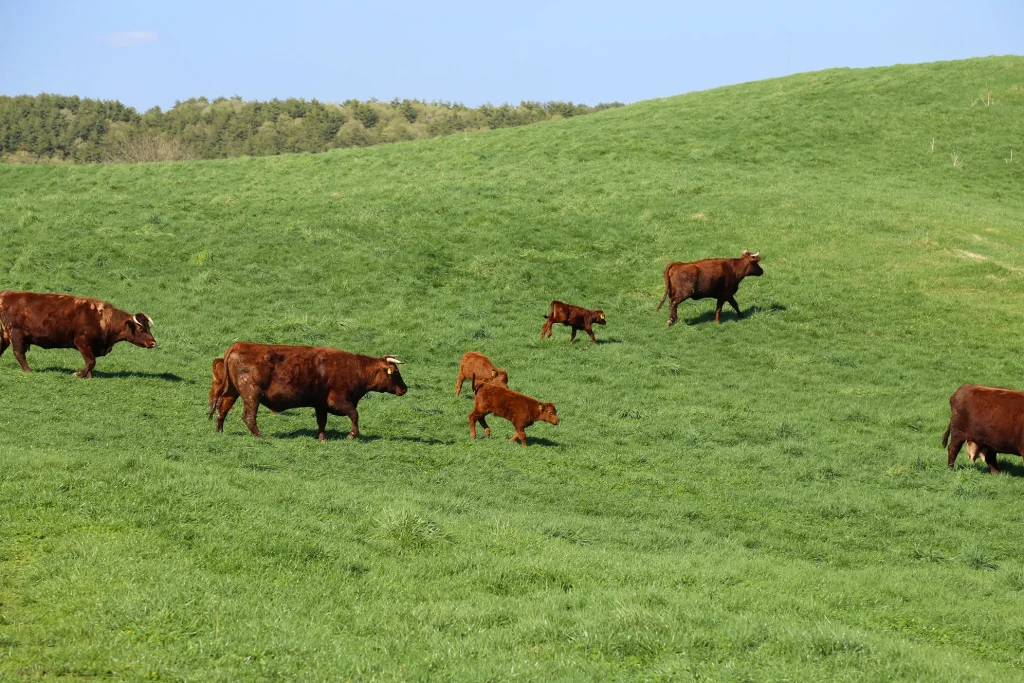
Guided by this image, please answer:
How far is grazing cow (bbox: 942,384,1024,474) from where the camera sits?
17750 millimetres

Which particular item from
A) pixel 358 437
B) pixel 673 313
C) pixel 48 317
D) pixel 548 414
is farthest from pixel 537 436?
pixel 673 313

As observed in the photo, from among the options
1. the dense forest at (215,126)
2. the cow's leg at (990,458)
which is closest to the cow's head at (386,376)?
the cow's leg at (990,458)

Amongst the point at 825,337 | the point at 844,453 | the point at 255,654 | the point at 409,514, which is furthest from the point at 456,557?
the point at 825,337

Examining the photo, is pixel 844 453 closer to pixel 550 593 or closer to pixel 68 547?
pixel 550 593

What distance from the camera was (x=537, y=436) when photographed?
19.1 meters

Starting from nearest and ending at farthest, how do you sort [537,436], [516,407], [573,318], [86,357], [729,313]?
[516,407], [537,436], [86,357], [573,318], [729,313]

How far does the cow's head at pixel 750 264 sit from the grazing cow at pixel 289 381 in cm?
1671

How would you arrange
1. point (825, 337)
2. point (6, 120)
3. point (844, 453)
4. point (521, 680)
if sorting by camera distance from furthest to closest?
point (6, 120)
point (825, 337)
point (844, 453)
point (521, 680)

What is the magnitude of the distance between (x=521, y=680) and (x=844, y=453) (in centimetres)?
1245

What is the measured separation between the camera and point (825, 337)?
2822 centimetres

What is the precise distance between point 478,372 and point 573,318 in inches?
248

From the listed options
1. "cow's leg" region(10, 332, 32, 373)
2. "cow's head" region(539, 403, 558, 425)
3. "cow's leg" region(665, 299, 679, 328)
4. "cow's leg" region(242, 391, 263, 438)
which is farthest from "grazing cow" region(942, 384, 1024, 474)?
"cow's leg" region(10, 332, 32, 373)

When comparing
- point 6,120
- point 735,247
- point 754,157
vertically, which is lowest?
point 735,247

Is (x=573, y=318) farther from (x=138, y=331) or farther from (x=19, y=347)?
(x=19, y=347)
